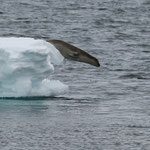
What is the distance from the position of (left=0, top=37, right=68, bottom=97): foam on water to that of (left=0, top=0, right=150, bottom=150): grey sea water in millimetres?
238

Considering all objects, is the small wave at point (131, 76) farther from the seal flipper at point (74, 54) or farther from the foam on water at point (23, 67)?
the foam on water at point (23, 67)

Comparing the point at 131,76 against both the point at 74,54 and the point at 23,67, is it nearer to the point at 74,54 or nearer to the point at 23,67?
the point at 74,54

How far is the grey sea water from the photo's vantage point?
2144cm

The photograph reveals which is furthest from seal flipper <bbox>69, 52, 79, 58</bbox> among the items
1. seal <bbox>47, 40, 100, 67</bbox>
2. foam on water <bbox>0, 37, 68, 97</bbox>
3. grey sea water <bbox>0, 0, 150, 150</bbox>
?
grey sea water <bbox>0, 0, 150, 150</bbox>

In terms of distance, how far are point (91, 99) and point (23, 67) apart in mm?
2104

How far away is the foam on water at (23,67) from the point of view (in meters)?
24.8

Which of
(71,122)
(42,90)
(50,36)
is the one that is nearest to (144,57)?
(50,36)

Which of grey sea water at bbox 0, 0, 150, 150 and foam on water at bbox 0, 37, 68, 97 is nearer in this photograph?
grey sea water at bbox 0, 0, 150, 150

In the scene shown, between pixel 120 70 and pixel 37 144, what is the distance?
12.2m

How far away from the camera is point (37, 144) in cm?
2088

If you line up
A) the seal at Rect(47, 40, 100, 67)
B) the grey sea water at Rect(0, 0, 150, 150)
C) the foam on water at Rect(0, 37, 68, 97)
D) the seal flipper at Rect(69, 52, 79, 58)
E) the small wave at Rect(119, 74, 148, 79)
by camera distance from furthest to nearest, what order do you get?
the small wave at Rect(119, 74, 148, 79) → the seal flipper at Rect(69, 52, 79, 58) → the seal at Rect(47, 40, 100, 67) → the foam on water at Rect(0, 37, 68, 97) → the grey sea water at Rect(0, 0, 150, 150)

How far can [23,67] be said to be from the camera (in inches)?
975

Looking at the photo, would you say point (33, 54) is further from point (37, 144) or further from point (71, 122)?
point (37, 144)

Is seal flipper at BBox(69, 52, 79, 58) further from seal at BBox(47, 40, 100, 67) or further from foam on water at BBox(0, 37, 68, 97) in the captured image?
foam on water at BBox(0, 37, 68, 97)
